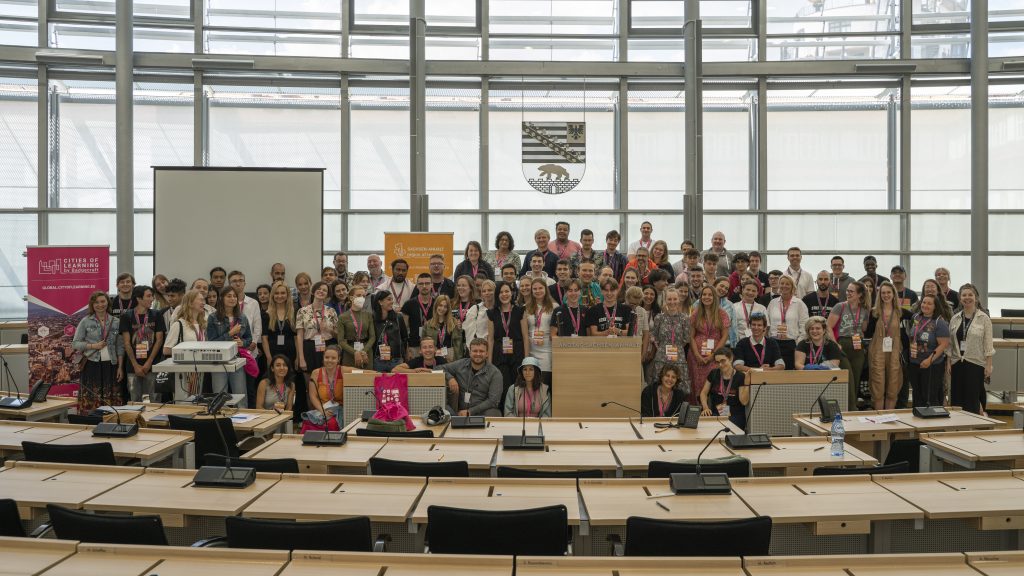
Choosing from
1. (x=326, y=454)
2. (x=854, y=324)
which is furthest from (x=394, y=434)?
(x=854, y=324)

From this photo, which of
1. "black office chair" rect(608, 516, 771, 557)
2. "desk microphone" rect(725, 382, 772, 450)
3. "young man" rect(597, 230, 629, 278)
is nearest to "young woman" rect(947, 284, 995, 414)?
"young man" rect(597, 230, 629, 278)

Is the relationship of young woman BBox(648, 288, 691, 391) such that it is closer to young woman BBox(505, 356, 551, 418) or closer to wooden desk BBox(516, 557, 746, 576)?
young woman BBox(505, 356, 551, 418)

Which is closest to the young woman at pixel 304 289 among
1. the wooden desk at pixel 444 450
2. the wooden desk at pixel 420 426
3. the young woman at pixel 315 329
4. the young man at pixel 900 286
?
the young woman at pixel 315 329

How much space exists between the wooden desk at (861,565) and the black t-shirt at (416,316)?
5633 millimetres

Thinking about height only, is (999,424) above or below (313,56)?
below

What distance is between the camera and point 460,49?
14281 millimetres

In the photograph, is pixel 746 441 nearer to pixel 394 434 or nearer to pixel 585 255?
pixel 394 434

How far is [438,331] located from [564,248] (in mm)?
2691

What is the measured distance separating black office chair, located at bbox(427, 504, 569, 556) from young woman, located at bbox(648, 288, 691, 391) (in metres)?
4.51

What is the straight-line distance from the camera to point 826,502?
165 inches

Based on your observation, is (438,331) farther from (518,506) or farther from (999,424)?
(999,424)

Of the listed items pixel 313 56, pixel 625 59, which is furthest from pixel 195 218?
pixel 625 59

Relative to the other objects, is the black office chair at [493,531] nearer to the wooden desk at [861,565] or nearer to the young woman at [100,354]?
the wooden desk at [861,565]

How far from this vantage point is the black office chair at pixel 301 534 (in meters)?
3.49
